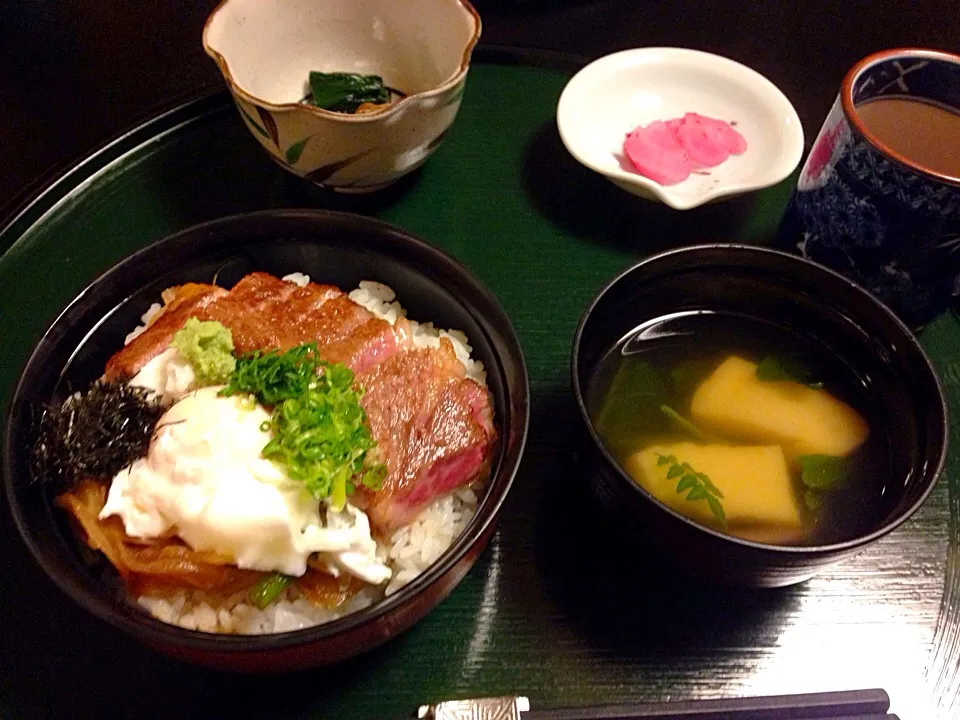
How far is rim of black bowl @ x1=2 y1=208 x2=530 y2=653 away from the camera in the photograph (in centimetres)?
100

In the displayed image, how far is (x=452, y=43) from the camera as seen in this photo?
1.89m

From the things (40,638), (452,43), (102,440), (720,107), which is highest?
(452,43)

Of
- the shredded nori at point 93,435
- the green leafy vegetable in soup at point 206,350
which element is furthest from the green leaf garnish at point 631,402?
the shredded nori at point 93,435

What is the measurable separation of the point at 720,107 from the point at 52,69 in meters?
2.16

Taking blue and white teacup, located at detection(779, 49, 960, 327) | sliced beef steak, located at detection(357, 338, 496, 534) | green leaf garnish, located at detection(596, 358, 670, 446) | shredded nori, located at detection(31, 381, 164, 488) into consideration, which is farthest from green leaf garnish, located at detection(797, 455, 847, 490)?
shredded nori, located at detection(31, 381, 164, 488)

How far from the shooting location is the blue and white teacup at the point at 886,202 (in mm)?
1378

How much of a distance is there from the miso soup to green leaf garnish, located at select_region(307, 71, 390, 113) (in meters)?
1.01

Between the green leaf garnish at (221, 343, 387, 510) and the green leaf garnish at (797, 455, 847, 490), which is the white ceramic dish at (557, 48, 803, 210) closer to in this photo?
the green leaf garnish at (797, 455, 847, 490)

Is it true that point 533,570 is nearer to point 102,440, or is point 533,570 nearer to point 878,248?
point 102,440

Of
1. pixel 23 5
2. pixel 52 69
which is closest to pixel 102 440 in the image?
pixel 52 69

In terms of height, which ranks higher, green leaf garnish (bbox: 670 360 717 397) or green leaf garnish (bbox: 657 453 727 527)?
green leaf garnish (bbox: 670 360 717 397)

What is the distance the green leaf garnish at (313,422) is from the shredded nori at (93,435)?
0.55 ft

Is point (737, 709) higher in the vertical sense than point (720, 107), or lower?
lower

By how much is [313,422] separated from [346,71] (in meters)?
1.30
